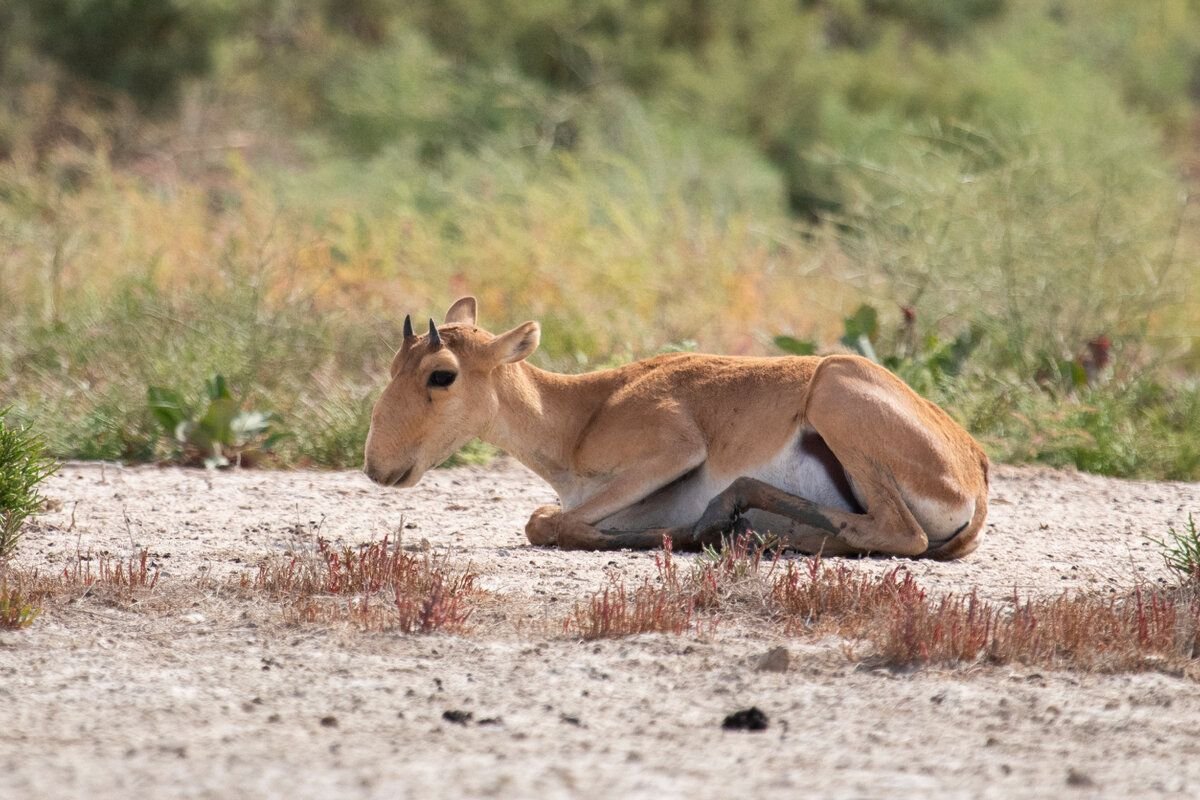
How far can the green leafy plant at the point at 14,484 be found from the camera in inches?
303

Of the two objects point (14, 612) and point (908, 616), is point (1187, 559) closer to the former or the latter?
point (908, 616)

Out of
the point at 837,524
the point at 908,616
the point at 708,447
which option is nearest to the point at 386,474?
the point at 708,447

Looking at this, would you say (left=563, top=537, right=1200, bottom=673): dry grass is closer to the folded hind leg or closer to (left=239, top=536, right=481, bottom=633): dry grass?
(left=239, top=536, right=481, bottom=633): dry grass

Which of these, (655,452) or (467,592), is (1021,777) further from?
(655,452)

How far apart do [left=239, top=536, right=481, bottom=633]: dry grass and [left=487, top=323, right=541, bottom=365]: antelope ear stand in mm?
1299

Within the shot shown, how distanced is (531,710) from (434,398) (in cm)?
297

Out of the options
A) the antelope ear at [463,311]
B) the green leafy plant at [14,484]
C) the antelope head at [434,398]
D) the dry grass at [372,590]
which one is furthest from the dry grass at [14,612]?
the antelope ear at [463,311]

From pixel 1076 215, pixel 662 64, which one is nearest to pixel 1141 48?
pixel 662 64

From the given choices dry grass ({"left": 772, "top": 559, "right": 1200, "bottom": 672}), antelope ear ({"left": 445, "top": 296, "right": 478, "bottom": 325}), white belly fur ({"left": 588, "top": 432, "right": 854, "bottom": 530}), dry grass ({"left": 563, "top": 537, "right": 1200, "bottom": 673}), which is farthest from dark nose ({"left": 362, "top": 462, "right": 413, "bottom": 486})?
dry grass ({"left": 772, "top": 559, "right": 1200, "bottom": 672})

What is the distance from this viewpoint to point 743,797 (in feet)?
15.4

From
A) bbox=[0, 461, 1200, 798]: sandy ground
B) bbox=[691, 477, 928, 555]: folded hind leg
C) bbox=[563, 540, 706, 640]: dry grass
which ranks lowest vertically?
bbox=[0, 461, 1200, 798]: sandy ground

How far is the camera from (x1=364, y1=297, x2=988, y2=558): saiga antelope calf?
8211 millimetres

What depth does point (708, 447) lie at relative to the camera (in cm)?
849

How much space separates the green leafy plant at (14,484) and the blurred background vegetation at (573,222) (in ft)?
9.35
